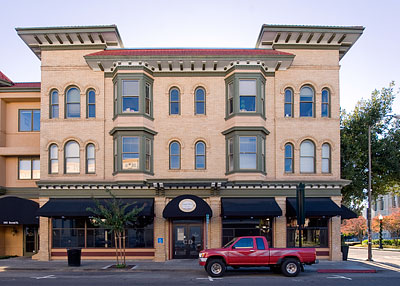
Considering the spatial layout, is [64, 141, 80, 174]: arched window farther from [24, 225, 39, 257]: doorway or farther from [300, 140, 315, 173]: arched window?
[300, 140, 315, 173]: arched window

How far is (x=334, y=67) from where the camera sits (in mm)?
23656

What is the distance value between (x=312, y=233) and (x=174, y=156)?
939 cm

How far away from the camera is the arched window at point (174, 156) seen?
2342 cm

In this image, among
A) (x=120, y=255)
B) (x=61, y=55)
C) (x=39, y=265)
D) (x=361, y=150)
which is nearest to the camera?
(x=39, y=265)

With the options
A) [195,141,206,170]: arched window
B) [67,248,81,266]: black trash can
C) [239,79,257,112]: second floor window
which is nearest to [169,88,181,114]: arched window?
[195,141,206,170]: arched window

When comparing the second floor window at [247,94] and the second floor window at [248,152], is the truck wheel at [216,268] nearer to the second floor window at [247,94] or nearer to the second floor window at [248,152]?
the second floor window at [248,152]

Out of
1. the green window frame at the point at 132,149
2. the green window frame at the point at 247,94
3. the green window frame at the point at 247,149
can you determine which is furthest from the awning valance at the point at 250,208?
the green window frame at the point at 132,149

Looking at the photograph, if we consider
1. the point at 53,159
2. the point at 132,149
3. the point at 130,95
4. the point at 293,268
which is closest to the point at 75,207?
the point at 53,159

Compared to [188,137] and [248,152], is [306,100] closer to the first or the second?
[248,152]

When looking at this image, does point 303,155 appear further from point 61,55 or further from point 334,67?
point 61,55

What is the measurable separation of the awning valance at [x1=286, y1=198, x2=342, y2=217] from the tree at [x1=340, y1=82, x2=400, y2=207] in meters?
5.25

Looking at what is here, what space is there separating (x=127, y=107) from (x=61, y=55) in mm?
5422

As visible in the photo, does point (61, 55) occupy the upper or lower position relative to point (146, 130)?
upper

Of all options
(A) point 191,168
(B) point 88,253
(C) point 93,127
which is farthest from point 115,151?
(B) point 88,253
